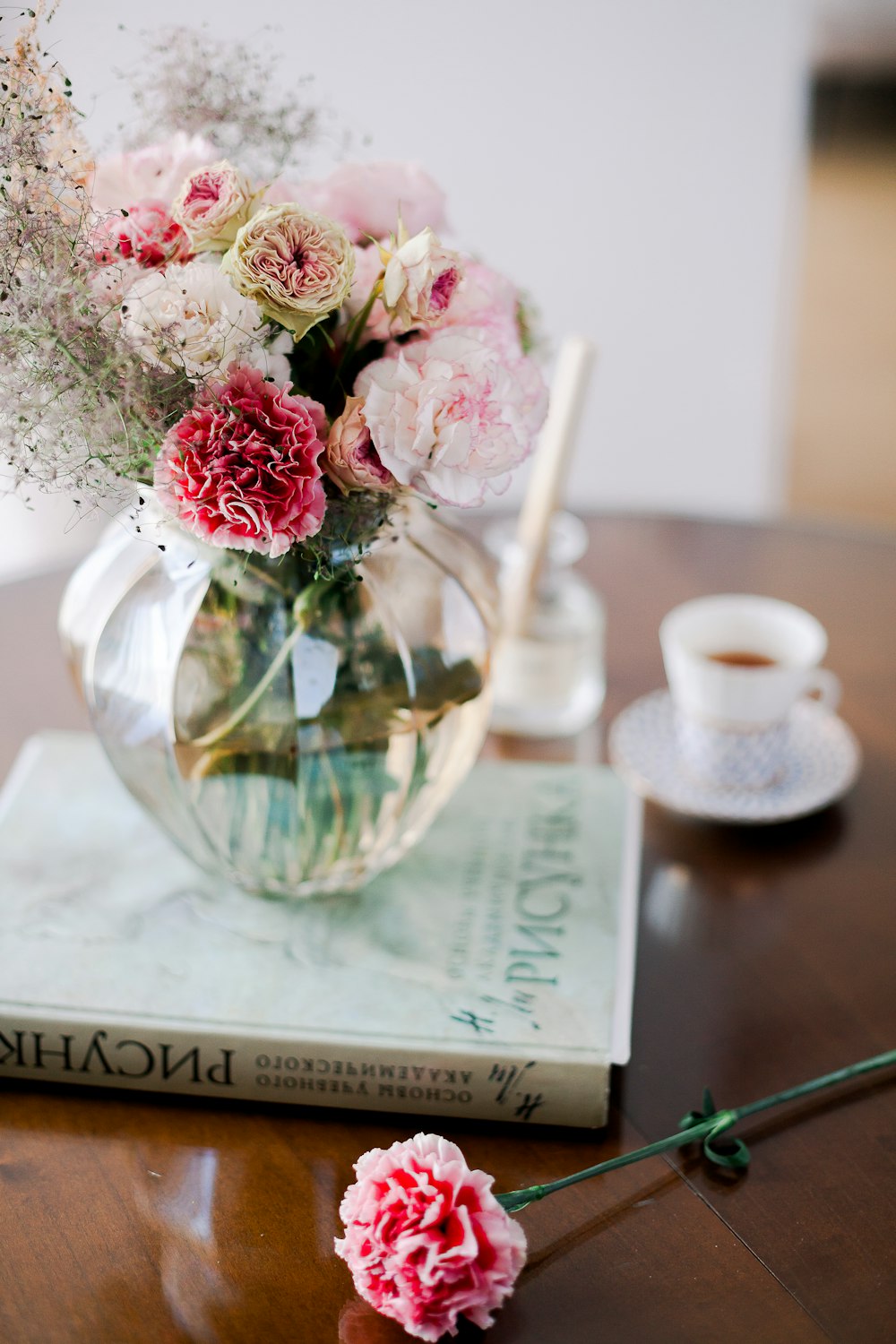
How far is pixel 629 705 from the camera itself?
93 cm

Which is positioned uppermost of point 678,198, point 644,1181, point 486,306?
point 486,306

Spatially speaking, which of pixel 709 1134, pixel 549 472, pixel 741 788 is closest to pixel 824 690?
pixel 741 788

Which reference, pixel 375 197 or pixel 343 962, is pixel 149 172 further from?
pixel 343 962

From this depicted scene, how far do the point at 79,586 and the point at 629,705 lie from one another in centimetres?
42

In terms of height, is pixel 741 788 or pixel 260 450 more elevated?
pixel 260 450

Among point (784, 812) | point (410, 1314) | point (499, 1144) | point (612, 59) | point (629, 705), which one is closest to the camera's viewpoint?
point (410, 1314)

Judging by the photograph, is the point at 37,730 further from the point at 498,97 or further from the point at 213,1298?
the point at 498,97

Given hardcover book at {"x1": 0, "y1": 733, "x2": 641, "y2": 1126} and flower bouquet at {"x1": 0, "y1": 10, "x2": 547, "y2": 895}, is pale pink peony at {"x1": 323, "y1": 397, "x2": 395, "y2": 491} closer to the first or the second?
flower bouquet at {"x1": 0, "y1": 10, "x2": 547, "y2": 895}

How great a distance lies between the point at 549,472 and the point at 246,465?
0.42 meters

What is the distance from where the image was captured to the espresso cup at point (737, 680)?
0.81 metres

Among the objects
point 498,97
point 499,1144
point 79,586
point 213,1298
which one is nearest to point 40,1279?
point 213,1298

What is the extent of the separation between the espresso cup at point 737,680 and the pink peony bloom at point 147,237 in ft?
1.37

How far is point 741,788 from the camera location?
84cm

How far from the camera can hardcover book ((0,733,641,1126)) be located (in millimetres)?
606
